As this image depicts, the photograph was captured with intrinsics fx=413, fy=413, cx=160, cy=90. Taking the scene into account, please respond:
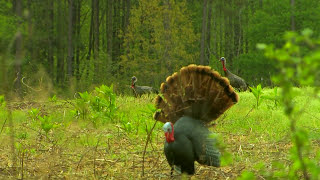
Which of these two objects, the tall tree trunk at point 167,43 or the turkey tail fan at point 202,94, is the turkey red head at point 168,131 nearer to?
the turkey tail fan at point 202,94

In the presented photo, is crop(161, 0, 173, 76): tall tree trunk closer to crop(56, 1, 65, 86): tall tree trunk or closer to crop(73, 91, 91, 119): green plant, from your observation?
crop(56, 1, 65, 86): tall tree trunk

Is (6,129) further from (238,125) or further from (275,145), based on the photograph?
(275,145)

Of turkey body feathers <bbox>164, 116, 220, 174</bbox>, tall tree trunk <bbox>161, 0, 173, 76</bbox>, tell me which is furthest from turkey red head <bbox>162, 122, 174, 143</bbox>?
tall tree trunk <bbox>161, 0, 173, 76</bbox>

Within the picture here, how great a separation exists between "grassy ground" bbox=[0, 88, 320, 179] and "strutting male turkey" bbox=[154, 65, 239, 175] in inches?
10.7

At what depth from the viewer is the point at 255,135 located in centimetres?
614

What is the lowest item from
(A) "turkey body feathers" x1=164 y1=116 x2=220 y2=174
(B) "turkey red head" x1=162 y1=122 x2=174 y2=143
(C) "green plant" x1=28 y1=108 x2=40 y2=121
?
(C) "green plant" x1=28 y1=108 x2=40 y2=121

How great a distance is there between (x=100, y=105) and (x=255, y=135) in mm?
2651

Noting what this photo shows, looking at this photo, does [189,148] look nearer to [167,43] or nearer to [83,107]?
[83,107]

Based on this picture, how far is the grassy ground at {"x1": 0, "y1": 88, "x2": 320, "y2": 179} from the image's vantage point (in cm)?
395

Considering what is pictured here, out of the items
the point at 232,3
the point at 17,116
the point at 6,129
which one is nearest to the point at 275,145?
the point at 6,129

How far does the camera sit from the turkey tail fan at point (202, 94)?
4.05 metres

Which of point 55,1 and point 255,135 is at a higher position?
point 55,1

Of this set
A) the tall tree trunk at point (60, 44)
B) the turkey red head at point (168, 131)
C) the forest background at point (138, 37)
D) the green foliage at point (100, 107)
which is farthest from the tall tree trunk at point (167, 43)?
the turkey red head at point (168, 131)

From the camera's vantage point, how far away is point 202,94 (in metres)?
4.09
